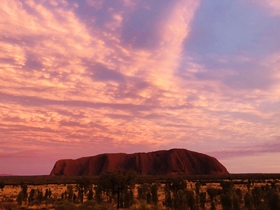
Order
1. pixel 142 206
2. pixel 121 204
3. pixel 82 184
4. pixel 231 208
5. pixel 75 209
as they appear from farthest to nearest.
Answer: pixel 82 184 < pixel 121 204 < pixel 231 208 < pixel 75 209 < pixel 142 206

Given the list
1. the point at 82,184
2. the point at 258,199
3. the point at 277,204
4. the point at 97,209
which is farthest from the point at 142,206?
the point at 82,184

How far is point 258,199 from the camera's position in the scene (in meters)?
37.6

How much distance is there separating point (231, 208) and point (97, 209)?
1505 cm

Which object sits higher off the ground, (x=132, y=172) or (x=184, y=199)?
(x=132, y=172)

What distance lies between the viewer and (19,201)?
44406 mm

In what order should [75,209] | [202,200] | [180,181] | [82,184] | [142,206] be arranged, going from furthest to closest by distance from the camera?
[82,184] → [180,181] → [202,200] → [75,209] → [142,206]

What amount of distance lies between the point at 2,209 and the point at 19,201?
849cm

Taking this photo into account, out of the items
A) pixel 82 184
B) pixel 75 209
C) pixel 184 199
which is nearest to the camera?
pixel 75 209

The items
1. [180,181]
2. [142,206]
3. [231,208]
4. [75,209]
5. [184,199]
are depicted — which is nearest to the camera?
[142,206]

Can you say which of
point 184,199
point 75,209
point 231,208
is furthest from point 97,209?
point 231,208

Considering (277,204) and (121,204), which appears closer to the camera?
(277,204)

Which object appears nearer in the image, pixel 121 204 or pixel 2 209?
pixel 2 209

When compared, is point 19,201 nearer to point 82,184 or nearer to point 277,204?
point 82,184

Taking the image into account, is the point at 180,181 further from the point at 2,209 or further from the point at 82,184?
the point at 2,209
